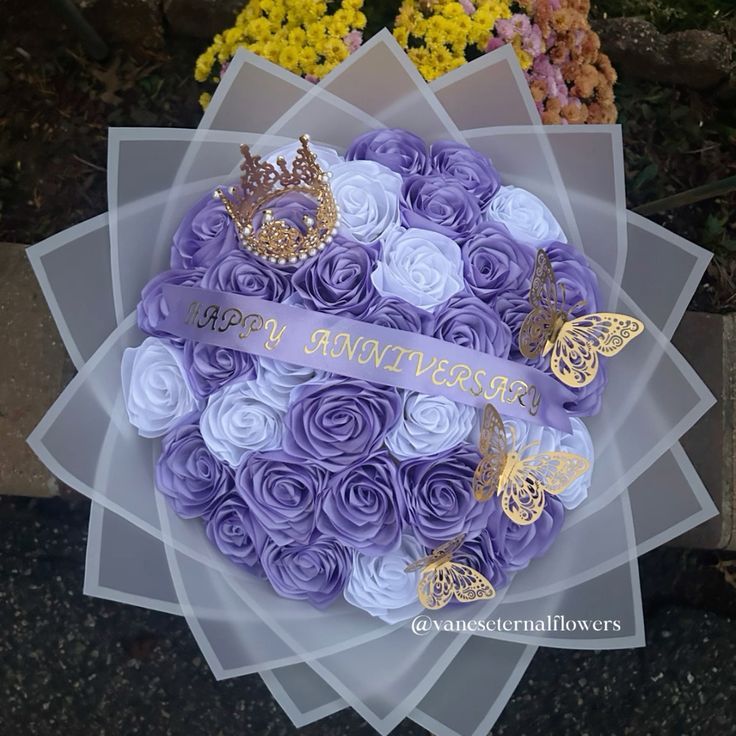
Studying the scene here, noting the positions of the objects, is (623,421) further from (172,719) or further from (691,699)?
(172,719)

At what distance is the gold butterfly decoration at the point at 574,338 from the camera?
981mm

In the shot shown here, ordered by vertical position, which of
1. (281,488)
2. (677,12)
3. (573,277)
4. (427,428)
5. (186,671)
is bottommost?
(186,671)

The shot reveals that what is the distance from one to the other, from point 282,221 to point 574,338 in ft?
1.42

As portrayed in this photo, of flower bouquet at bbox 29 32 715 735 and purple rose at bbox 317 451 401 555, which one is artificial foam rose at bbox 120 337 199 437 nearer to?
flower bouquet at bbox 29 32 715 735

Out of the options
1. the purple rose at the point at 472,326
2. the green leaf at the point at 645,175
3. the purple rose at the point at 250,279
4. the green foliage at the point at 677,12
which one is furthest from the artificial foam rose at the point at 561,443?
the green foliage at the point at 677,12

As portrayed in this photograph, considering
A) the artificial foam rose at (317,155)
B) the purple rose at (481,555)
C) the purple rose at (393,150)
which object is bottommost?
the purple rose at (481,555)

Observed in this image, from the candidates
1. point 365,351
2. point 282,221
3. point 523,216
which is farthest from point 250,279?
point 523,216

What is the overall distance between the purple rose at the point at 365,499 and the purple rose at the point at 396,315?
17 cm

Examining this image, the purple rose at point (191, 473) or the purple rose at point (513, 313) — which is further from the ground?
the purple rose at point (513, 313)

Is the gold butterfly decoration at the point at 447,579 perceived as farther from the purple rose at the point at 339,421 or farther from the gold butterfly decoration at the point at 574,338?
the gold butterfly decoration at the point at 574,338

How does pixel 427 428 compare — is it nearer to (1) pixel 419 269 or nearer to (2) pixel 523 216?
(1) pixel 419 269

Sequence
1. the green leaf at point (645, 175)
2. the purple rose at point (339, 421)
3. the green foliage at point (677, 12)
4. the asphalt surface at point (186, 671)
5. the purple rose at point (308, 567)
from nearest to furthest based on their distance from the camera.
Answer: the purple rose at point (339, 421)
the purple rose at point (308, 567)
the asphalt surface at point (186, 671)
the green leaf at point (645, 175)
the green foliage at point (677, 12)

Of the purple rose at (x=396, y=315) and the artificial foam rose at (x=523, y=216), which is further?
the artificial foam rose at (x=523, y=216)

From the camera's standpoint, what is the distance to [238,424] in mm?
938
